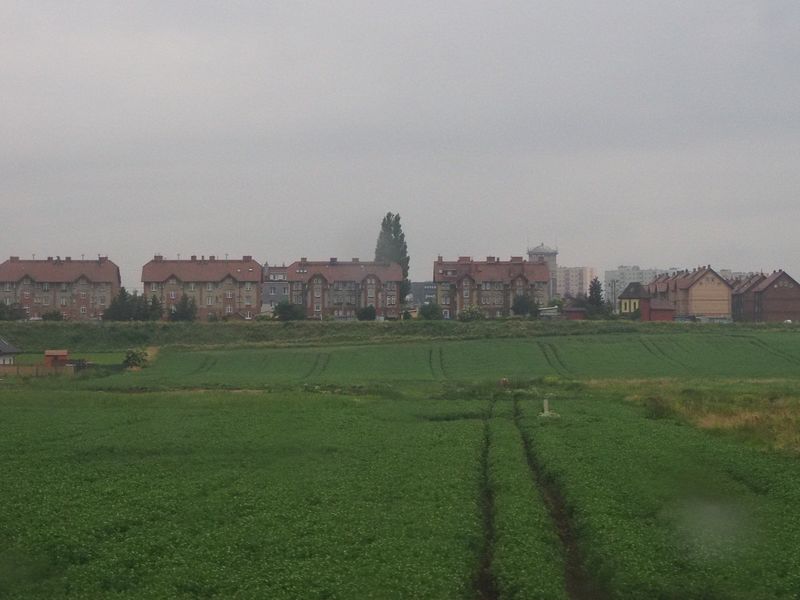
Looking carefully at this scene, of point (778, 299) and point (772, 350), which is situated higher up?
point (778, 299)

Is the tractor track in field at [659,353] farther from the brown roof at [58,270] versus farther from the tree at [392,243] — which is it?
the brown roof at [58,270]

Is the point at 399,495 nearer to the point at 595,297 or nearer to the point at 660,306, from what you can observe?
the point at 660,306

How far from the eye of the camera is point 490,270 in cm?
15088

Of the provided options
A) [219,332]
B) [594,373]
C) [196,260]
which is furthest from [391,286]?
[594,373]

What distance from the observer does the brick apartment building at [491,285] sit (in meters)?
147

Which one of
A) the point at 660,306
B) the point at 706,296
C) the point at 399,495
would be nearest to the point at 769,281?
the point at 706,296

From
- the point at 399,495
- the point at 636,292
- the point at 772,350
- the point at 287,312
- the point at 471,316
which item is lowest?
the point at 399,495

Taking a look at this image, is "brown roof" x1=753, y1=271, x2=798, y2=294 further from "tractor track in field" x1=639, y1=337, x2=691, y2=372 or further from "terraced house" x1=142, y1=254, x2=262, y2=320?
"terraced house" x1=142, y1=254, x2=262, y2=320

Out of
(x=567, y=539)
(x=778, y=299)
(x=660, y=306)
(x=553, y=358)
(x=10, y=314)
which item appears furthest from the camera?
(x=778, y=299)

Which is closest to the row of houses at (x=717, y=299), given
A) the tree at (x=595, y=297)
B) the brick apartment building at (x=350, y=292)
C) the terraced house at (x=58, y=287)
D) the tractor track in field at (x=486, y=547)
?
the tree at (x=595, y=297)

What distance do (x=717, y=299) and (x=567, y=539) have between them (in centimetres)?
13287

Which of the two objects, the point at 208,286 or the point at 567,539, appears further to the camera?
the point at 208,286

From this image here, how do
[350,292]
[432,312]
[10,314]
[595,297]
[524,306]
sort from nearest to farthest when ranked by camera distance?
[10,314], [432,312], [524,306], [595,297], [350,292]

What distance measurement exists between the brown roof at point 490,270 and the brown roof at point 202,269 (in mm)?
32279
